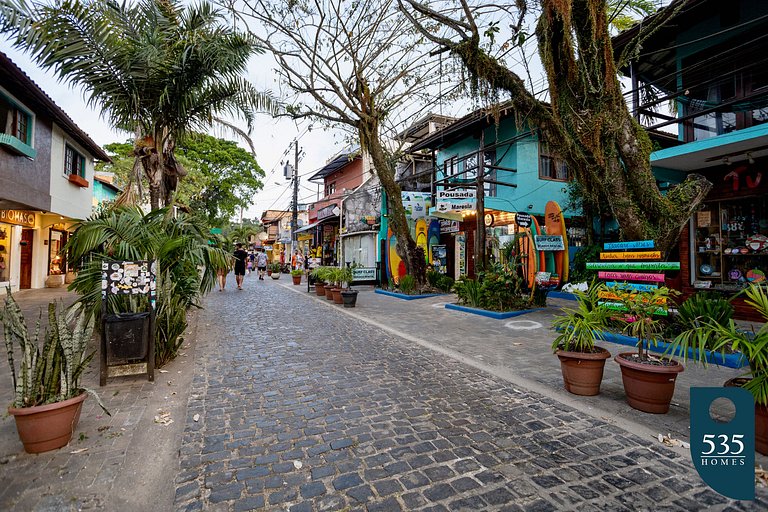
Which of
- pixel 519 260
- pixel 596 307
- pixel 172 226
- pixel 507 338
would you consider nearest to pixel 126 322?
pixel 172 226

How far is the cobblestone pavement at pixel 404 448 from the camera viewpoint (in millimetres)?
2387

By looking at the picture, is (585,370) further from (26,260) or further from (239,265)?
(26,260)

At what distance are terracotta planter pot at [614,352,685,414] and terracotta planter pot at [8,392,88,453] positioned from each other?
501cm

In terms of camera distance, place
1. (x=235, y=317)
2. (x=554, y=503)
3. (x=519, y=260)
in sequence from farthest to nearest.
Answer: (x=519, y=260)
(x=235, y=317)
(x=554, y=503)

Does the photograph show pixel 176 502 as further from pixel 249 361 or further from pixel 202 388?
pixel 249 361

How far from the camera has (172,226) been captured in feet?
19.8

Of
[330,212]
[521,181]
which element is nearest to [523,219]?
[521,181]

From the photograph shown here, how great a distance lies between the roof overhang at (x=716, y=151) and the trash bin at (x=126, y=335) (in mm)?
9939

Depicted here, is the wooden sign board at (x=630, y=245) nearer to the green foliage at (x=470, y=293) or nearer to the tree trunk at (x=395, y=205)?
the green foliage at (x=470, y=293)

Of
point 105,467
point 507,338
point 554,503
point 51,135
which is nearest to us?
point 554,503

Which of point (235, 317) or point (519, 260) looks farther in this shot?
point (519, 260)

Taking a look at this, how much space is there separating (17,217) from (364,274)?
39.1 feet

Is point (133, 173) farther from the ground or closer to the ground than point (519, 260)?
farther from the ground

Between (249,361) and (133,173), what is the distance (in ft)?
15.0
